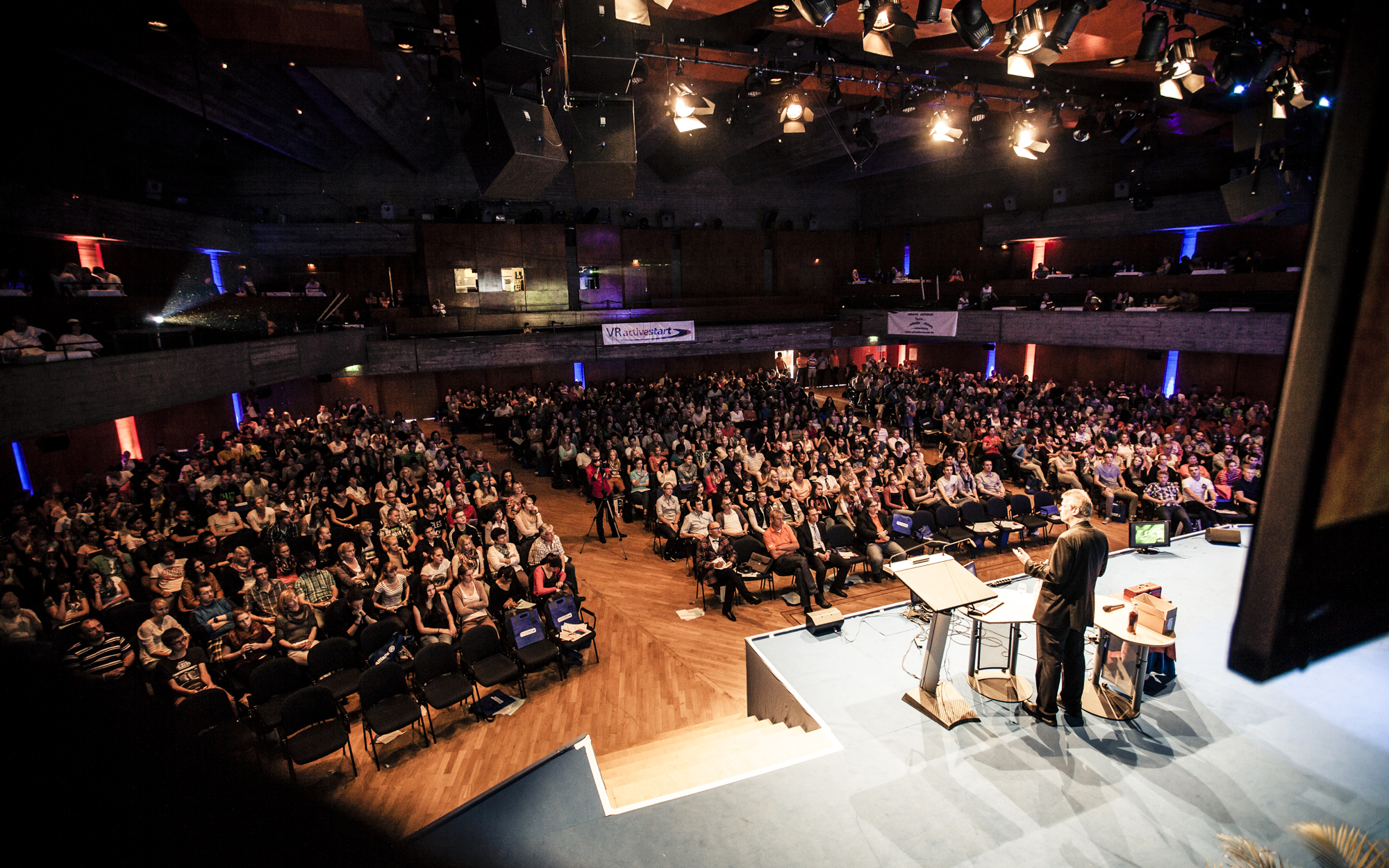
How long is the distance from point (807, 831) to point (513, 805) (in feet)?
5.23

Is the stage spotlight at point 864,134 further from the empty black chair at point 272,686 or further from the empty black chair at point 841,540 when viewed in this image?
the empty black chair at point 272,686

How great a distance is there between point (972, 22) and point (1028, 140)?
495 centimetres

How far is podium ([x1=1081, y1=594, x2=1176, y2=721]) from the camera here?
12.8 feet

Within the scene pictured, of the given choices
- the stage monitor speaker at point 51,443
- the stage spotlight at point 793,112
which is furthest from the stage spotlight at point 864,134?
the stage monitor speaker at point 51,443

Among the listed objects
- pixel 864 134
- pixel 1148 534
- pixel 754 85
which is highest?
pixel 754 85

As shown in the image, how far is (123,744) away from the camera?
573mm

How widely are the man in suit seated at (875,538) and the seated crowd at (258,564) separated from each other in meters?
3.49

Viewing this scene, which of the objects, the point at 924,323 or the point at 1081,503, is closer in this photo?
the point at 1081,503

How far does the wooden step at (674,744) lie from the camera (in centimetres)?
442

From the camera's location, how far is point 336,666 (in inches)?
210

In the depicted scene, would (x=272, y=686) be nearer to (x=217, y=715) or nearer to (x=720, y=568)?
(x=217, y=715)

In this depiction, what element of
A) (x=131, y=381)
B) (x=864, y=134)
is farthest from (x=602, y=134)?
(x=131, y=381)

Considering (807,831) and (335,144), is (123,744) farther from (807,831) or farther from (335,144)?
(335,144)

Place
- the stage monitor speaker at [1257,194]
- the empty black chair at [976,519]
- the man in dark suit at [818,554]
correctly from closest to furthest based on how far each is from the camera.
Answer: the man in dark suit at [818,554], the empty black chair at [976,519], the stage monitor speaker at [1257,194]
